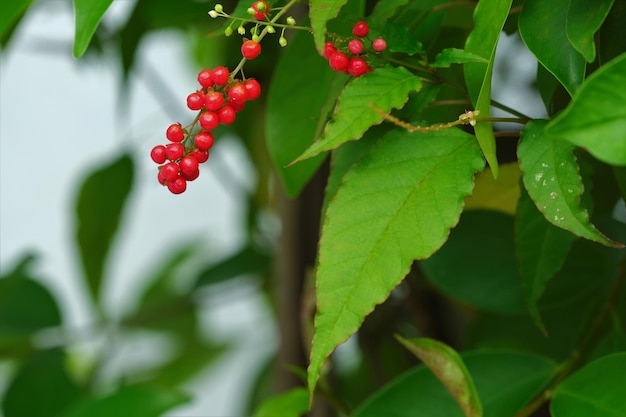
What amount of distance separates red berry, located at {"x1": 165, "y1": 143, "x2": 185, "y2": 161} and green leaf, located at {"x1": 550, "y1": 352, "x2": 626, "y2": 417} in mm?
101

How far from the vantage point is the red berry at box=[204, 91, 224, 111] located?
0.56 ft

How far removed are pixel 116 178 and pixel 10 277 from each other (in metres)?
0.08

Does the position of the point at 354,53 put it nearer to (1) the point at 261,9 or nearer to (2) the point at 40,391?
(1) the point at 261,9

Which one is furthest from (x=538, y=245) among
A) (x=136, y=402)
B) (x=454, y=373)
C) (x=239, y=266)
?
(x=239, y=266)

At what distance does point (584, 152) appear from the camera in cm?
19

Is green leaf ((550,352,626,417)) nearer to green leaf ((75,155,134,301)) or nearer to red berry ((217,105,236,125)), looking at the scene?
red berry ((217,105,236,125))

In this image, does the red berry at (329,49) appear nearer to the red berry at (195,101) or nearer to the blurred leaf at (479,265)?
the red berry at (195,101)

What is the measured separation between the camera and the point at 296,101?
231 mm

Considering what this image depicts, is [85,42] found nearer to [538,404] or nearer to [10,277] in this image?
[538,404]

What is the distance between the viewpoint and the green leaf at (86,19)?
16 centimetres

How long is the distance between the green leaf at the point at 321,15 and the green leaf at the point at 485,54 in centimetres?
3

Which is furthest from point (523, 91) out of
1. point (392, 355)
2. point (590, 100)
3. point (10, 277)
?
point (590, 100)

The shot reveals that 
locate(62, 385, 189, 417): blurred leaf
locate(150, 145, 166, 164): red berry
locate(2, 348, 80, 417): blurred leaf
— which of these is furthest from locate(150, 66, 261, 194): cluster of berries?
locate(2, 348, 80, 417): blurred leaf

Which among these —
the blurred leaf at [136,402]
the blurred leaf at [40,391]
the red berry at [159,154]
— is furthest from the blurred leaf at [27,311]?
the red berry at [159,154]
